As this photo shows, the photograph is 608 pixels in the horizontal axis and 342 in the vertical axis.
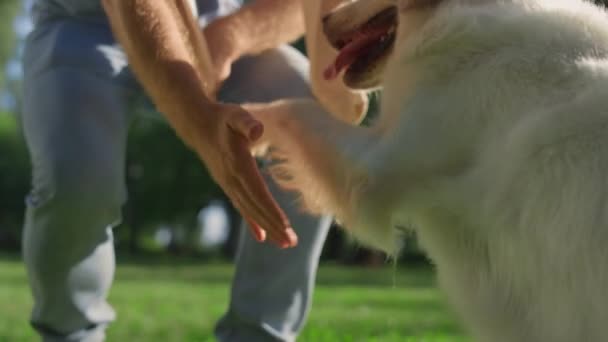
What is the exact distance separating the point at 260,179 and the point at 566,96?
2.53ft

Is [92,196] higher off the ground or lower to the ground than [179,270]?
higher


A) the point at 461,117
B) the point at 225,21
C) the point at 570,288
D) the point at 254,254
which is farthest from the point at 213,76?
the point at 570,288

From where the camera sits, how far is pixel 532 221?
2324 mm

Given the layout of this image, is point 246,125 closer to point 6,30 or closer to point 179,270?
point 179,270

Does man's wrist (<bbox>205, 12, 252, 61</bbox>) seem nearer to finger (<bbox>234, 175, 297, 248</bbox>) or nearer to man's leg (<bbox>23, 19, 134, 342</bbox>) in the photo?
man's leg (<bbox>23, 19, 134, 342</bbox>)

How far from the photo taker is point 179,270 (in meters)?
15.9

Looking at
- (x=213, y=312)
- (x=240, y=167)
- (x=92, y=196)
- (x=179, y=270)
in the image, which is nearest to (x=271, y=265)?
(x=92, y=196)

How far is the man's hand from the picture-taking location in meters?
2.45

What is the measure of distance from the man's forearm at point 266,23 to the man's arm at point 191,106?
41 cm

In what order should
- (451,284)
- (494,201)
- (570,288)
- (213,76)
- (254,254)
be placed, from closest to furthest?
(570,288), (494,201), (451,284), (213,76), (254,254)

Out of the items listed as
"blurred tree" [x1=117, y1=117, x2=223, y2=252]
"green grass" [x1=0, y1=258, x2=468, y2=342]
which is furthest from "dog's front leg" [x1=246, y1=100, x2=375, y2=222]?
"blurred tree" [x1=117, y1=117, x2=223, y2=252]

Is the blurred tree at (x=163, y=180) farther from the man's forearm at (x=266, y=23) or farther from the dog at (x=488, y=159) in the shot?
the dog at (x=488, y=159)

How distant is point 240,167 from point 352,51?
0.61 metres

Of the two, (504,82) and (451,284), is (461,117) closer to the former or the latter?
(504,82)
